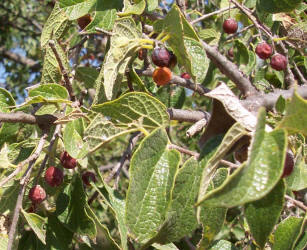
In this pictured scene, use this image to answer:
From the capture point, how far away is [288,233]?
42.7 inches

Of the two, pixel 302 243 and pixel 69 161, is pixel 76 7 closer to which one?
pixel 69 161

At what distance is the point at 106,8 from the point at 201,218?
74cm

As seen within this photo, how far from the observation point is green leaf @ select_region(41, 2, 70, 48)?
1474 millimetres

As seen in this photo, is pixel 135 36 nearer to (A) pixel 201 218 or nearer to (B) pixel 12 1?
(A) pixel 201 218

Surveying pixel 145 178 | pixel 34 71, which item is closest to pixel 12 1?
pixel 34 71

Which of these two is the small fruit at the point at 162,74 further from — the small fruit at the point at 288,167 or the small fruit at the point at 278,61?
the small fruit at the point at 278,61

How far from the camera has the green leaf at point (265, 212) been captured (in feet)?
2.49

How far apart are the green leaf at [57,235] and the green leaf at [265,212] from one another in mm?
750

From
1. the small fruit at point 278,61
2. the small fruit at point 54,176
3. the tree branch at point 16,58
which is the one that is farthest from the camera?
the tree branch at point 16,58

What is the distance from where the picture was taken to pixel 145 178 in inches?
35.2

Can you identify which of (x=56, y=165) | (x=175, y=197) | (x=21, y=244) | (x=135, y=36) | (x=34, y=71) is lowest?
(x=34, y=71)

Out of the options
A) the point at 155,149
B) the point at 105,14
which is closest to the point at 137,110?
the point at 155,149

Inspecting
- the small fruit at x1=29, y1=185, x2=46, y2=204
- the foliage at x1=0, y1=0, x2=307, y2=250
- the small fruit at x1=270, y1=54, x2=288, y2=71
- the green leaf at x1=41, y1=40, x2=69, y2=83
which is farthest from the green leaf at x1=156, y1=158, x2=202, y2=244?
the small fruit at x1=270, y1=54, x2=288, y2=71

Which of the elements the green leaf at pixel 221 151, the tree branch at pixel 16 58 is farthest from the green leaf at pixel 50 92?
the tree branch at pixel 16 58
